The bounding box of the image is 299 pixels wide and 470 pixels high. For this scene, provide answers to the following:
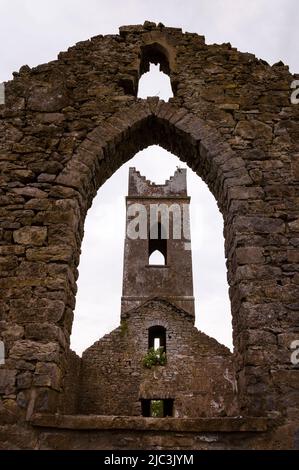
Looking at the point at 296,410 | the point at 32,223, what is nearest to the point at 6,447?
the point at 32,223

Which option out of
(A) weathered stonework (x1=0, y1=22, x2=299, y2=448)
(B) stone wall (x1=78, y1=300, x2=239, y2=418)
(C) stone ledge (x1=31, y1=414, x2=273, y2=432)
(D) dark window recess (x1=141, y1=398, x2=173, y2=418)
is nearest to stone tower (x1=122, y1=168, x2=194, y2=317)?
(B) stone wall (x1=78, y1=300, x2=239, y2=418)

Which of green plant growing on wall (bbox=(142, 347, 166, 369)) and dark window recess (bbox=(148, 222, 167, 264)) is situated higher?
dark window recess (bbox=(148, 222, 167, 264))

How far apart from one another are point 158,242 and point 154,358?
308 inches

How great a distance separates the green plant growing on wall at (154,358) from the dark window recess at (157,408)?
3.82 feet

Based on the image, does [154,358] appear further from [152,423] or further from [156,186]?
[152,423]

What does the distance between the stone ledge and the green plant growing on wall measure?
10.5 meters

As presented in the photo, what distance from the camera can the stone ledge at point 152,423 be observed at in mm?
3393

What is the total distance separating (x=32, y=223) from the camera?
169 inches

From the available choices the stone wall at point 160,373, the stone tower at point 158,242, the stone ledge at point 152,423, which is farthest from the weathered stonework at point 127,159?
the stone tower at point 158,242

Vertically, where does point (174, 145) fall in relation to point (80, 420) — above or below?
above

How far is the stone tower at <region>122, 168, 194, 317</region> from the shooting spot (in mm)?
18359

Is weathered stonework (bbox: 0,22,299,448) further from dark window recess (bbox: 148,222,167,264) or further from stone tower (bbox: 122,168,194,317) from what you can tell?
dark window recess (bbox: 148,222,167,264)
